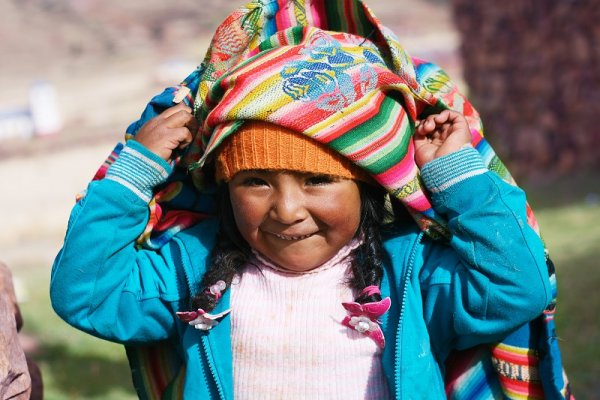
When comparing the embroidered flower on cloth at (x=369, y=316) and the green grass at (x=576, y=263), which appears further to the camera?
the green grass at (x=576, y=263)

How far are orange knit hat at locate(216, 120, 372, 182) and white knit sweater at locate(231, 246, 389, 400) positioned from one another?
33 cm

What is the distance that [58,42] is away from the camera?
2956 cm

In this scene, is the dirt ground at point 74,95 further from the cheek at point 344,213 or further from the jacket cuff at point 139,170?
the cheek at point 344,213

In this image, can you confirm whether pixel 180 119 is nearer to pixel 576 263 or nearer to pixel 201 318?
pixel 201 318

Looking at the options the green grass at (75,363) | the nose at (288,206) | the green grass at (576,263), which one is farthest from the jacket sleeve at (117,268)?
the green grass at (75,363)

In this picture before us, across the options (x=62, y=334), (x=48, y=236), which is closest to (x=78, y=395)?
(x=62, y=334)

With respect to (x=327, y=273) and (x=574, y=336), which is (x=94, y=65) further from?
(x=327, y=273)

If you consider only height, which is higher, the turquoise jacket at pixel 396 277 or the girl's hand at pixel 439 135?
the girl's hand at pixel 439 135

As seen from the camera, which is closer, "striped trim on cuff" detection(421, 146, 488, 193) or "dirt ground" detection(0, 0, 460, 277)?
"striped trim on cuff" detection(421, 146, 488, 193)

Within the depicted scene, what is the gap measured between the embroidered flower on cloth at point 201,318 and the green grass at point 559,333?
7.94 ft

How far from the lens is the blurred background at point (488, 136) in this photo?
5.36m

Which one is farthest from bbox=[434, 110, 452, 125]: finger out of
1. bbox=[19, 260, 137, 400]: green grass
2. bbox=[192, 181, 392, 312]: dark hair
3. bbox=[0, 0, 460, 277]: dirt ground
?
bbox=[0, 0, 460, 277]: dirt ground

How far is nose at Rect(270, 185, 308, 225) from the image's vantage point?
2314 millimetres

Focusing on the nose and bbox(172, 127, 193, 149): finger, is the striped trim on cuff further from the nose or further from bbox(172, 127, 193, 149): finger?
bbox(172, 127, 193, 149): finger
